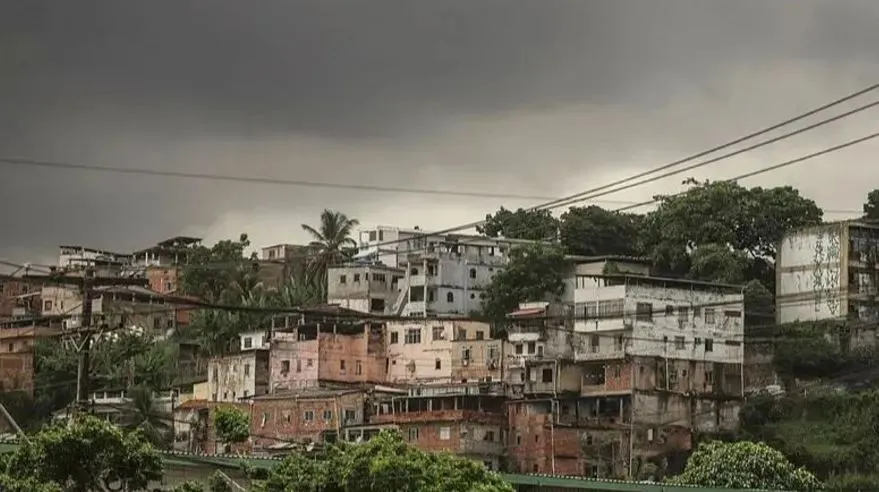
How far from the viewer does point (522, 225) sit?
327ft

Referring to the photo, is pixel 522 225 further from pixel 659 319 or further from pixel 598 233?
pixel 659 319

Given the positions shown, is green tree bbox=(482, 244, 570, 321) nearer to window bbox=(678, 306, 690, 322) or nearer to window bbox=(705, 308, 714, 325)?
window bbox=(678, 306, 690, 322)

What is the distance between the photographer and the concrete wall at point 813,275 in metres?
78.8

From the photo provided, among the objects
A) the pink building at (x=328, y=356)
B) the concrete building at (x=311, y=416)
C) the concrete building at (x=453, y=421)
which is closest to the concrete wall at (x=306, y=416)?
the concrete building at (x=311, y=416)

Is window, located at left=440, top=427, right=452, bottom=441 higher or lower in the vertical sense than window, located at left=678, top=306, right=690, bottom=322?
lower

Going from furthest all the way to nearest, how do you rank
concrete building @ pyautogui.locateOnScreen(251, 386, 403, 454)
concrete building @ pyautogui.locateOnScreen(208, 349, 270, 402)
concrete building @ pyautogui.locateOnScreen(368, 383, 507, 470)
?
concrete building @ pyautogui.locateOnScreen(208, 349, 270, 402)
concrete building @ pyautogui.locateOnScreen(251, 386, 403, 454)
concrete building @ pyautogui.locateOnScreen(368, 383, 507, 470)

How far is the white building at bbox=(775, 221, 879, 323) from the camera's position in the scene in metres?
78.6

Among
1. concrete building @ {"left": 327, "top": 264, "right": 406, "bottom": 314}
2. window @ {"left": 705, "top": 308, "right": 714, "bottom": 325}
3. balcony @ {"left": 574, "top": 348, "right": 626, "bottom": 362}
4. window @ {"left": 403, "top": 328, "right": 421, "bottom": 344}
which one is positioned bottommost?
balcony @ {"left": 574, "top": 348, "right": 626, "bottom": 362}

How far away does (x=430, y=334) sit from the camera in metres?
79.8

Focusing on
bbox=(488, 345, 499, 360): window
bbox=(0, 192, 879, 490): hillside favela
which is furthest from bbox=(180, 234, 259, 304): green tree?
bbox=(488, 345, 499, 360): window

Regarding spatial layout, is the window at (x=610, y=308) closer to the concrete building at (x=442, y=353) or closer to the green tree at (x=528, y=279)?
the concrete building at (x=442, y=353)

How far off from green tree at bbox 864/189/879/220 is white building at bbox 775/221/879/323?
789 centimetres

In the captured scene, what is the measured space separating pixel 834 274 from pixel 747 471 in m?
21.3

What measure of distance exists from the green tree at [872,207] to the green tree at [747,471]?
95.3 ft
